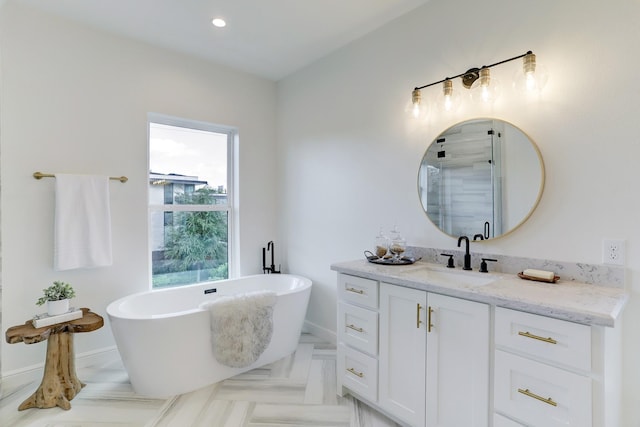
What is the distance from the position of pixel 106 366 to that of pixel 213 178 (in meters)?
1.95

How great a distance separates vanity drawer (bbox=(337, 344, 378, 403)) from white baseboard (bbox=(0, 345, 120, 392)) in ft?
6.59

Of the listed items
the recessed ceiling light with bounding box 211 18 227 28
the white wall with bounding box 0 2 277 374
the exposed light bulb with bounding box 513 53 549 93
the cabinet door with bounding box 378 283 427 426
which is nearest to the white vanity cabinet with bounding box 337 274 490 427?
the cabinet door with bounding box 378 283 427 426

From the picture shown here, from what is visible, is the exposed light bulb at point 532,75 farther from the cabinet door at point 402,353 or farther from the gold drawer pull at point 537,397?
the gold drawer pull at point 537,397

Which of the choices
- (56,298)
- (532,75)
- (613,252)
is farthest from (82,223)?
(613,252)

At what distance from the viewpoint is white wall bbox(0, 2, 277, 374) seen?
235cm

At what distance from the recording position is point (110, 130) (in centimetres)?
276

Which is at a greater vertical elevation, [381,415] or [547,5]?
[547,5]

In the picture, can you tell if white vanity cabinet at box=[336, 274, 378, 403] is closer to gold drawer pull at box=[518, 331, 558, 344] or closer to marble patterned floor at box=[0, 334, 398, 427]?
marble patterned floor at box=[0, 334, 398, 427]

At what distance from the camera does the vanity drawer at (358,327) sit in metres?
1.98

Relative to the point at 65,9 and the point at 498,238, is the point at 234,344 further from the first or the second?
the point at 65,9

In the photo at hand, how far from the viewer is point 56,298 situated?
222 cm

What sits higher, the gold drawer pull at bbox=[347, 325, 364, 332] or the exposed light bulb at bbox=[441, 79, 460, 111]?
the exposed light bulb at bbox=[441, 79, 460, 111]

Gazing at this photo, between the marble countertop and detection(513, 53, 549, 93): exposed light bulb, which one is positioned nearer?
the marble countertop

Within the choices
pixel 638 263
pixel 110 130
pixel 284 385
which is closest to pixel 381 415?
pixel 284 385
